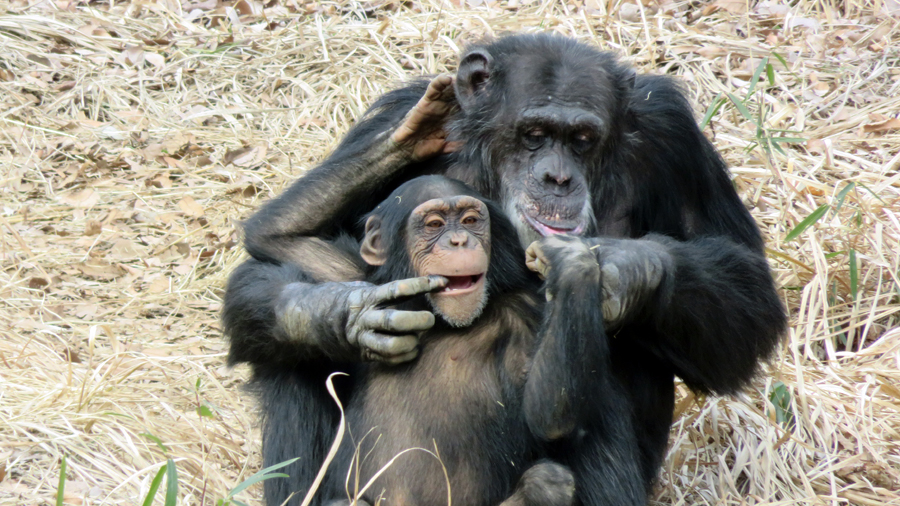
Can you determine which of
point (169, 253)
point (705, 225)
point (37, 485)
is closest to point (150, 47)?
point (169, 253)

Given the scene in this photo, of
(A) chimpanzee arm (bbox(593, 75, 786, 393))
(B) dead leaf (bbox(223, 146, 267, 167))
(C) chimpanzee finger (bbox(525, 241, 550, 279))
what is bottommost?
(B) dead leaf (bbox(223, 146, 267, 167))

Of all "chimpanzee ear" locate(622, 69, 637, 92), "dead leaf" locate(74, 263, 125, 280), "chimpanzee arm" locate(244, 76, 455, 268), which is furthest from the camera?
"dead leaf" locate(74, 263, 125, 280)

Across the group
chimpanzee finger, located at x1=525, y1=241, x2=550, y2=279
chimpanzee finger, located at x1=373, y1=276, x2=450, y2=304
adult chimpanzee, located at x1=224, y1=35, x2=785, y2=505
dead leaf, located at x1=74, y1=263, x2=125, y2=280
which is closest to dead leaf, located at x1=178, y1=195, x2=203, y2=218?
dead leaf, located at x1=74, y1=263, x2=125, y2=280

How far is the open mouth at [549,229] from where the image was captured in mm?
3949

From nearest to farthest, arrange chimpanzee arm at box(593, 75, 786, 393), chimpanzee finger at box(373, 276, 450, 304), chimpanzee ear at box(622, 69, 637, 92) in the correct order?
chimpanzee finger at box(373, 276, 450, 304) → chimpanzee arm at box(593, 75, 786, 393) → chimpanzee ear at box(622, 69, 637, 92)

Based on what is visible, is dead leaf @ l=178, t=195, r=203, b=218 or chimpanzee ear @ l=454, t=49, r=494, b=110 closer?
chimpanzee ear @ l=454, t=49, r=494, b=110

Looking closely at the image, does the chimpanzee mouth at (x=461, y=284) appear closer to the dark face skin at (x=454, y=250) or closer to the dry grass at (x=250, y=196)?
the dark face skin at (x=454, y=250)

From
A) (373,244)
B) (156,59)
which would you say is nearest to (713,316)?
(373,244)

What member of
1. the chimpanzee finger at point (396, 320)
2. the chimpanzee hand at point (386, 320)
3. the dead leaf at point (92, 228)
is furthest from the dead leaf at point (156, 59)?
the chimpanzee finger at point (396, 320)

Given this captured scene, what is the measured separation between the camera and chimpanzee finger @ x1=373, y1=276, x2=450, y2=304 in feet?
11.6

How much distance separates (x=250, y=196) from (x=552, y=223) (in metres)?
3.86

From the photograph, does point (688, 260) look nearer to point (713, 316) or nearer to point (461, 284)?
point (713, 316)

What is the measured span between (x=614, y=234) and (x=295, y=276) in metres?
1.42

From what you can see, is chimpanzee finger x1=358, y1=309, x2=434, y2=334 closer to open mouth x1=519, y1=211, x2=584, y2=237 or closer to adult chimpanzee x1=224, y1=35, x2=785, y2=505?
adult chimpanzee x1=224, y1=35, x2=785, y2=505
